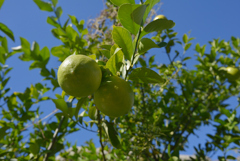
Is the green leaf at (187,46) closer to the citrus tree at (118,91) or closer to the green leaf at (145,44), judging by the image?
the citrus tree at (118,91)

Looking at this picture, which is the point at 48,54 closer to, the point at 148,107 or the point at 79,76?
the point at 148,107

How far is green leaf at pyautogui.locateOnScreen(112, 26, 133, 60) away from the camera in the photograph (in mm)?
780

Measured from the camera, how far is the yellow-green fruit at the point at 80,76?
72 cm

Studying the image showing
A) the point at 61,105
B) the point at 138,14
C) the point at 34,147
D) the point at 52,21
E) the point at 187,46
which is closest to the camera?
the point at 138,14

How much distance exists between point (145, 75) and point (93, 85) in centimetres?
23

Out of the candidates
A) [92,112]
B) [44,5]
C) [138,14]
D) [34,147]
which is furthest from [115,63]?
[44,5]

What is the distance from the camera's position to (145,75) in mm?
842

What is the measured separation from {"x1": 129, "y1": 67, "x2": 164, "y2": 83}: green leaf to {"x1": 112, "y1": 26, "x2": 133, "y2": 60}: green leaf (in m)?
0.08

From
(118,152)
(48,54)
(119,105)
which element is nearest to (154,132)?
(118,152)

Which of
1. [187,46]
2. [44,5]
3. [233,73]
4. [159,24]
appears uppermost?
[44,5]

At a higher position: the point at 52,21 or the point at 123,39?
the point at 52,21

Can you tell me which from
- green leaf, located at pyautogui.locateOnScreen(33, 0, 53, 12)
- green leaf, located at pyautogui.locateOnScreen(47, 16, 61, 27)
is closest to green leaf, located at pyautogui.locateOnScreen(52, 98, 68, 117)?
green leaf, located at pyautogui.locateOnScreen(47, 16, 61, 27)

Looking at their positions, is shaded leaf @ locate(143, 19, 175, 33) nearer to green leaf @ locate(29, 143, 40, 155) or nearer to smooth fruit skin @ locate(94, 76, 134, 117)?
smooth fruit skin @ locate(94, 76, 134, 117)

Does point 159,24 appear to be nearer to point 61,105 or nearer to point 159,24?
point 159,24
